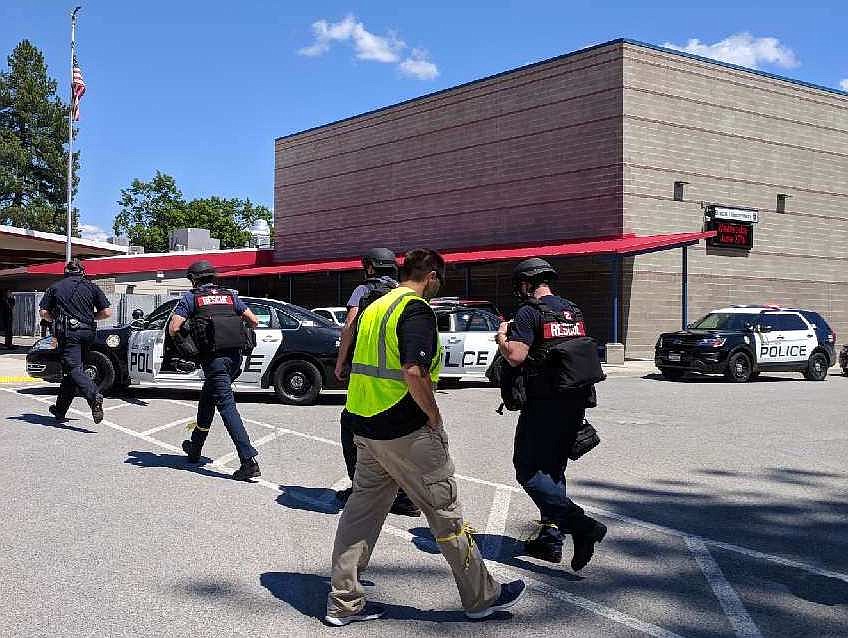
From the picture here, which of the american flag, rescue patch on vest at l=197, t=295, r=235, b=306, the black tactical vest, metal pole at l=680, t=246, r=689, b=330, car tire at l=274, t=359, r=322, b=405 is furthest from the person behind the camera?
the american flag

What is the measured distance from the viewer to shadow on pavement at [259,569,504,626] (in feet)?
13.9

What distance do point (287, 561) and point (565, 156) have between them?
23440 mm

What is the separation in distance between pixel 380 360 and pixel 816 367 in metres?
18.0

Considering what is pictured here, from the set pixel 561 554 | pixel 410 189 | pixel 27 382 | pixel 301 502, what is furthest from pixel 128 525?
pixel 410 189

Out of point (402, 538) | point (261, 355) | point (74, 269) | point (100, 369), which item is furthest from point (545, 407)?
point (100, 369)

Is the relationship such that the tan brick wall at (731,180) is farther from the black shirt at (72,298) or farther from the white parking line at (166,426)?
the black shirt at (72,298)

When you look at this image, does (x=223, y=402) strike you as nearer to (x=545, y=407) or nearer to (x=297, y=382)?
(x=545, y=407)

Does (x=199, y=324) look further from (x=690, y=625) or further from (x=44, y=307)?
(x=690, y=625)

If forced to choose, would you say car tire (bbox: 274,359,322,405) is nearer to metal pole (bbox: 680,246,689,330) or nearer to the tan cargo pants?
the tan cargo pants

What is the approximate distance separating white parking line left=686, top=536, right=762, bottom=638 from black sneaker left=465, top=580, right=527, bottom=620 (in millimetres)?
1015

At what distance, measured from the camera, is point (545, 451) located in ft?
16.1

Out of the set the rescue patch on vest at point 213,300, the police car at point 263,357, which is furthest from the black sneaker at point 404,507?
the police car at point 263,357

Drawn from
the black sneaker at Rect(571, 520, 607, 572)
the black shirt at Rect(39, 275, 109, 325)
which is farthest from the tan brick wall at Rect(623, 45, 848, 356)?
the black sneaker at Rect(571, 520, 607, 572)

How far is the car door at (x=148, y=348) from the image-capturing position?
41.7 feet
